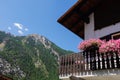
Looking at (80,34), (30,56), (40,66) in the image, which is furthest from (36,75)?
(80,34)

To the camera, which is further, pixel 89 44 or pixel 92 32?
pixel 92 32

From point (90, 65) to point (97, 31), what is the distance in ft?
11.9

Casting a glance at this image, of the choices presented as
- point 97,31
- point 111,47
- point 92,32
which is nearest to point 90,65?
point 111,47

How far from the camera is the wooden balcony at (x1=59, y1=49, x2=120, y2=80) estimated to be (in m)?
11.4

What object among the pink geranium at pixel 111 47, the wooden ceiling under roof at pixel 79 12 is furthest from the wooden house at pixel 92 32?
the pink geranium at pixel 111 47

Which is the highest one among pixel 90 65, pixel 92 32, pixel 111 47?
pixel 92 32

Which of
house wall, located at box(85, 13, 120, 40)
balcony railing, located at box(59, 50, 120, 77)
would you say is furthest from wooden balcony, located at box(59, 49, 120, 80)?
house wall, located at box(85, 13, 120, 40)

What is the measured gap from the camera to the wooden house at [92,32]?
1175 centimetres

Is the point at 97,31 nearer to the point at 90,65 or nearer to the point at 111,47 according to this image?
the point at 90,65

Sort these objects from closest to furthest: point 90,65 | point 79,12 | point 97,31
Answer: point 90,65
point 97,31
point 79,12

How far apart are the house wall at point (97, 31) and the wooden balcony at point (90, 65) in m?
2.40

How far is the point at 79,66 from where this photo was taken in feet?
43.1

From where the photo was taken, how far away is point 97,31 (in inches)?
615

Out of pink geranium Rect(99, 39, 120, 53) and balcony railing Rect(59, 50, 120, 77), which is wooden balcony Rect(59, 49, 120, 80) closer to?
balcony railing Rect(59, 50, 120, 77)
